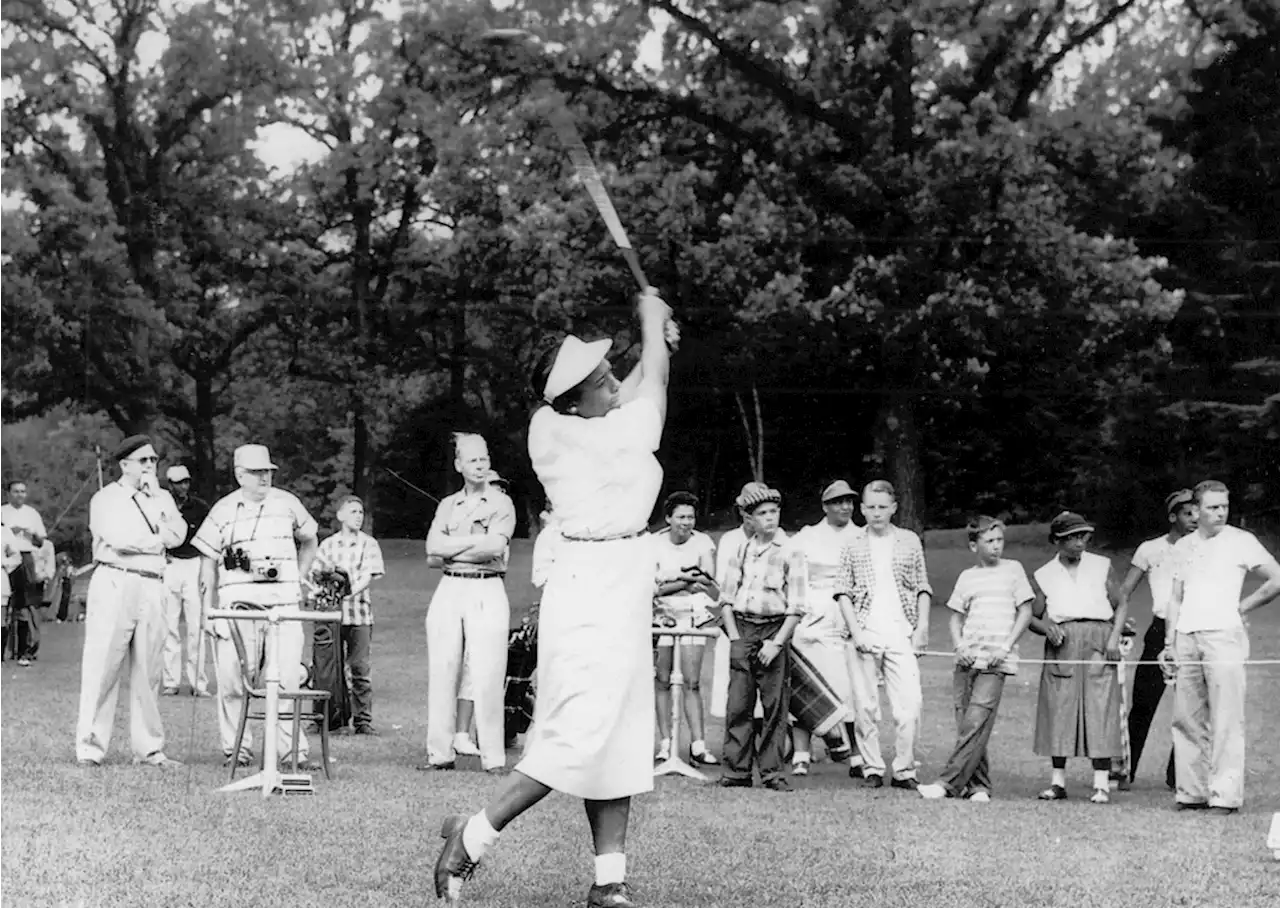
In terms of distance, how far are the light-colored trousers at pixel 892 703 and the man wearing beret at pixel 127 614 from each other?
450cm

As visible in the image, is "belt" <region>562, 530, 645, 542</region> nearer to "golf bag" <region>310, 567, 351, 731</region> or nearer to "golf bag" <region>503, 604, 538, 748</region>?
"golf bag" <region>503, 604, 538, 748</region>

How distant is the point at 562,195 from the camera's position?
31469mm

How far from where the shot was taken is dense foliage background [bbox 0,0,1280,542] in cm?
3089

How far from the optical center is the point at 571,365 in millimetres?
7477

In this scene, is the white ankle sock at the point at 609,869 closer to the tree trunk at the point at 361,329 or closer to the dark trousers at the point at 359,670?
the dark trousers at the point at 359,670

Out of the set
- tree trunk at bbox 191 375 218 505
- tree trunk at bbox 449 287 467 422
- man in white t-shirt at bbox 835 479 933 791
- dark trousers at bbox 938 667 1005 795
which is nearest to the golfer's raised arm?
dark trousers at bbox 938 667 1005 795

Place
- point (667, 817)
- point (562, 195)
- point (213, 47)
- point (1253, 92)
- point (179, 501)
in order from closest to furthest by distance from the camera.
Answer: point (667, 817) < point (179, 501) < point (562, 195) < point (1253, 92) < point (213, 47)

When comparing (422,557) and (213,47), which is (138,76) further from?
(422,557)

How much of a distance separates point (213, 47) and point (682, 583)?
98.6 feet

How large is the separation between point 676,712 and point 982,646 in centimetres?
218

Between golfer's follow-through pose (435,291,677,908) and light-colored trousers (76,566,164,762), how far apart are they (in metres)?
5.40

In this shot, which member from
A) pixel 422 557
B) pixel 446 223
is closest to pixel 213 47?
pixel 446 223

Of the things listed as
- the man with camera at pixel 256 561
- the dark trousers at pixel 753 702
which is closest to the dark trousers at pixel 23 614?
the man with camera at pixel 256 561

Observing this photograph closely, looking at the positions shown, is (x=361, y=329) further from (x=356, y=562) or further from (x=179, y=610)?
(x=356, y=562)
